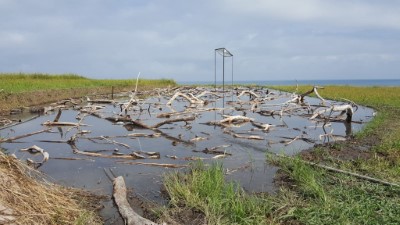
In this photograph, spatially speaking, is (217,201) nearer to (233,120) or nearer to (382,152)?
(382,152)

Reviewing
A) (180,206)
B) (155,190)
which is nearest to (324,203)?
(180,206)

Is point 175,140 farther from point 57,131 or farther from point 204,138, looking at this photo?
point 57,131

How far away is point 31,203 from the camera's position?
5227 mm

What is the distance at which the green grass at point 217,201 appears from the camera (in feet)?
18.9

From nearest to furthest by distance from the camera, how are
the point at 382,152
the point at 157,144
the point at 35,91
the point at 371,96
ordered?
the point at 382,152 → the point at 157,144 → the point at 35,91 → the point at 371,96

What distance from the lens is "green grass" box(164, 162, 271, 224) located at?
575 centimetres

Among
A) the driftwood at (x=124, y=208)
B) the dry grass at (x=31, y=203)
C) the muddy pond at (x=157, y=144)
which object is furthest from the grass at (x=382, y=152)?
the dry grass at (x=31, y=203)


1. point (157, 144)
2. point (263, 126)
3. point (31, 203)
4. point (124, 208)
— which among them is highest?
point (31, 203)

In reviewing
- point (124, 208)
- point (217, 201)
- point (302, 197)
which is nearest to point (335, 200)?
point (302, 197)

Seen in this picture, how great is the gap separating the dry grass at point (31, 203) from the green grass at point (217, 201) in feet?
5.17

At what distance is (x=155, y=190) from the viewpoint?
764cm

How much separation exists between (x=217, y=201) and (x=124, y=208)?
5.32 feet

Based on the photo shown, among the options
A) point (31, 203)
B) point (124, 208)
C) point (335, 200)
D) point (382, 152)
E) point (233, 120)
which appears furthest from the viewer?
point (233, 120)

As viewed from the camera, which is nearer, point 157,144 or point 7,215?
point 7,215
